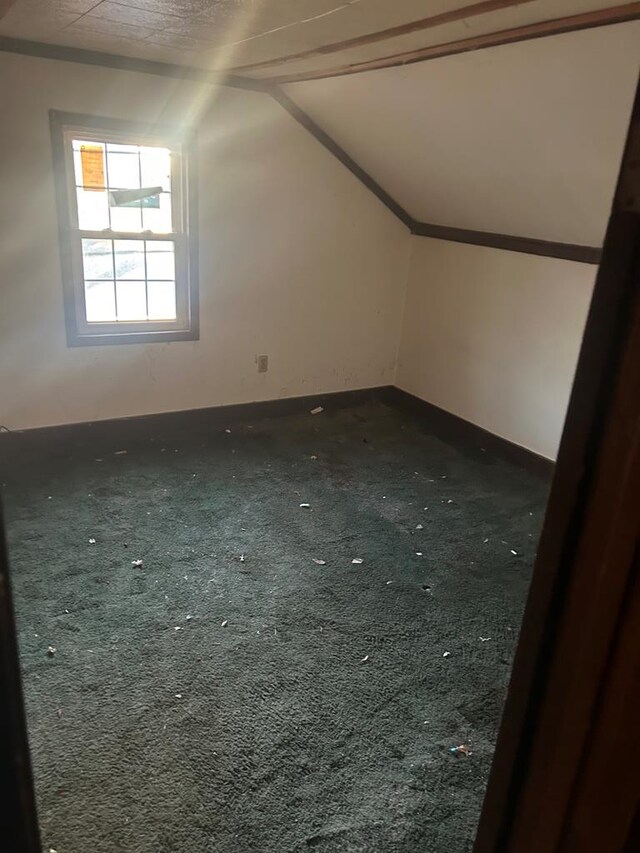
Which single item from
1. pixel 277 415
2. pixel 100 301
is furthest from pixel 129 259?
pixel 277 415

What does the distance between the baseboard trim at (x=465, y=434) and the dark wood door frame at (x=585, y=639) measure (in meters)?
2.95

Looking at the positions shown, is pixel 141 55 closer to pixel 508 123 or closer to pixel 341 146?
pixel 341 146

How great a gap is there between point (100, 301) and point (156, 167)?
814 mm

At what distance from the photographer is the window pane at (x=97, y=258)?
346cm

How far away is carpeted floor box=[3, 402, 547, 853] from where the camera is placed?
65.5 inches

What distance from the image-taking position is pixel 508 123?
8.37 feet

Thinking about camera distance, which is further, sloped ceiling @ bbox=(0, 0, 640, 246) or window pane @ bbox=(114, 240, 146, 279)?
window pane @ bbox=(114, 240, 146, 279)

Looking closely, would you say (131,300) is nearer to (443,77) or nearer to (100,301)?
(100,301)

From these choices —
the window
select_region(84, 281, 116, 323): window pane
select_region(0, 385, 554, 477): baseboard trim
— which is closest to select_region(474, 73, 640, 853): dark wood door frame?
select_region(0, 385, 554, 477): baseboard trim

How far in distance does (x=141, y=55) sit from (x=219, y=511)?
7.41 ft

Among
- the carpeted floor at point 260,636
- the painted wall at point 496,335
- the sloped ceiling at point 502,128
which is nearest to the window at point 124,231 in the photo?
the carpeted floor at point 260,636

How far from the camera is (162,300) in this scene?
378cm

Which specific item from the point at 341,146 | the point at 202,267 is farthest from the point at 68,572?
the point at 341,146

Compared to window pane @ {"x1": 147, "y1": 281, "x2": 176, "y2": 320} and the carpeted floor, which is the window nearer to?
window pane @ {"x1": 147, "y1": 281, "x2": 176, "y2": 320}
